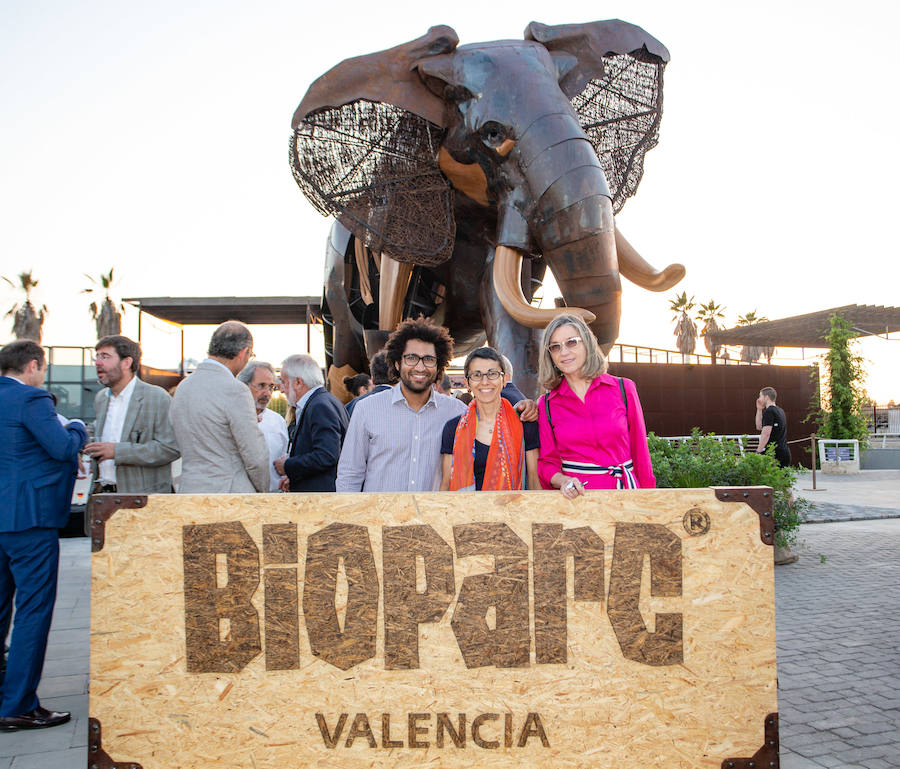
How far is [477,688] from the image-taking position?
270 centimetres

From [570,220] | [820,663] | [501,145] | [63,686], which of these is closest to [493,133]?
[501,145]

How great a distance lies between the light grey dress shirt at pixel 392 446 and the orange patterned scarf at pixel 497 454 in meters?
0.23

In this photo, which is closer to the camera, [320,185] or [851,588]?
[320,185]

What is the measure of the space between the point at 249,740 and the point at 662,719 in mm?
1429

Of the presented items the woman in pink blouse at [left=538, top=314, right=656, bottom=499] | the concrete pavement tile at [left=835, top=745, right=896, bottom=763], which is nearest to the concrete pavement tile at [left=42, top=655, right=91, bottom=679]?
the woman in pink blouse at [left=538, top=314, right=656, bottom=499]

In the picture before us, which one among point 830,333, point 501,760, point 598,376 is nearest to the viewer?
point 501,760

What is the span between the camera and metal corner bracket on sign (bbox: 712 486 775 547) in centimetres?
280

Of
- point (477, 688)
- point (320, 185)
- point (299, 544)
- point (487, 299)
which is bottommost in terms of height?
Answer: point (477, 688)

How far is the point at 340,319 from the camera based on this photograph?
28.8 ft

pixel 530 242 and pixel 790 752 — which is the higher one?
pixel 530 242

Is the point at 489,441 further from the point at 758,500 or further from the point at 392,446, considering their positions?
the point at 758,500

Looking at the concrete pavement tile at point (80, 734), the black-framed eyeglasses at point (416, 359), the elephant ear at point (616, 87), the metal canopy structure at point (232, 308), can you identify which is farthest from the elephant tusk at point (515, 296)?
the metal canopy structure at point (232, 308)

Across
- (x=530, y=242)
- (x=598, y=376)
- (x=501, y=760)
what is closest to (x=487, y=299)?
(x=530, y=242)

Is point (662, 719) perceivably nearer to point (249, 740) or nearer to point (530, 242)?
point (249, 740)
